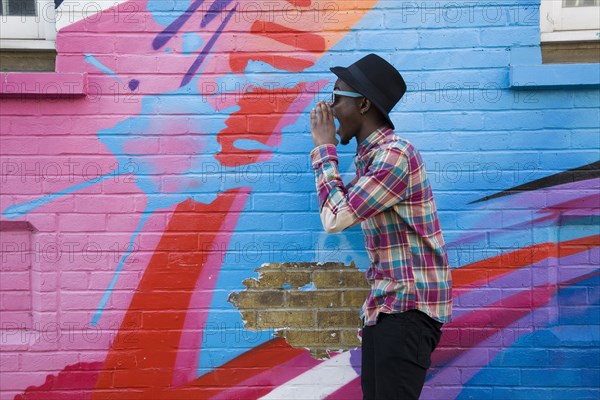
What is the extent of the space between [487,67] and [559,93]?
420 millimetres

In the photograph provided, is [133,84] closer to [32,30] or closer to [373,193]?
[32,30]

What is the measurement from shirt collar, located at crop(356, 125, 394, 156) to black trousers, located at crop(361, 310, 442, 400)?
0.73 metres

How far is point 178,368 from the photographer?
3.61 m

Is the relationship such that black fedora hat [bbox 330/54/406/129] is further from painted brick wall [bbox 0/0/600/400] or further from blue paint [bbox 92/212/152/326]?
blue paint [bbox 92/212/152/326]

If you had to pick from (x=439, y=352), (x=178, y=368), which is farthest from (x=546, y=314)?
(x=178, y=368)

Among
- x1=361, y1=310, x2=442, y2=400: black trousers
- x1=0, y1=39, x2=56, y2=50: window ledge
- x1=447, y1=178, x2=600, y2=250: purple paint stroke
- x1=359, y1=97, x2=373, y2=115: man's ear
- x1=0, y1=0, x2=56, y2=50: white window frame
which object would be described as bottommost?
x1=361, y1=310, x2=442, y2=400: black trousers

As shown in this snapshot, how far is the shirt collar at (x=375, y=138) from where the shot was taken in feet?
9.07

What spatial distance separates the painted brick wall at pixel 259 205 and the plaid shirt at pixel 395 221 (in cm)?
85

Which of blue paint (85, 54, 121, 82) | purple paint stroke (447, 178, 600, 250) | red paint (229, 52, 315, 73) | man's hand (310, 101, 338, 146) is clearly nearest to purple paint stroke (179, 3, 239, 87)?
red paint (229, 52, 315, 73)

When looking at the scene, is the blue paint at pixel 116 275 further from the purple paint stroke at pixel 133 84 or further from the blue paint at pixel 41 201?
the purple paint stroke at pixel 133 84

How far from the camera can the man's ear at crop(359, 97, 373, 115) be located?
2.78m

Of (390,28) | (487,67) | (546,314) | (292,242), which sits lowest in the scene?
(546,314)

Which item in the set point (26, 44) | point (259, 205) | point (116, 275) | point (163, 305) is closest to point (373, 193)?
point (259, 205)

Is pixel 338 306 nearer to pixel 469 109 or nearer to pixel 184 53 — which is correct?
pixel 469 109
